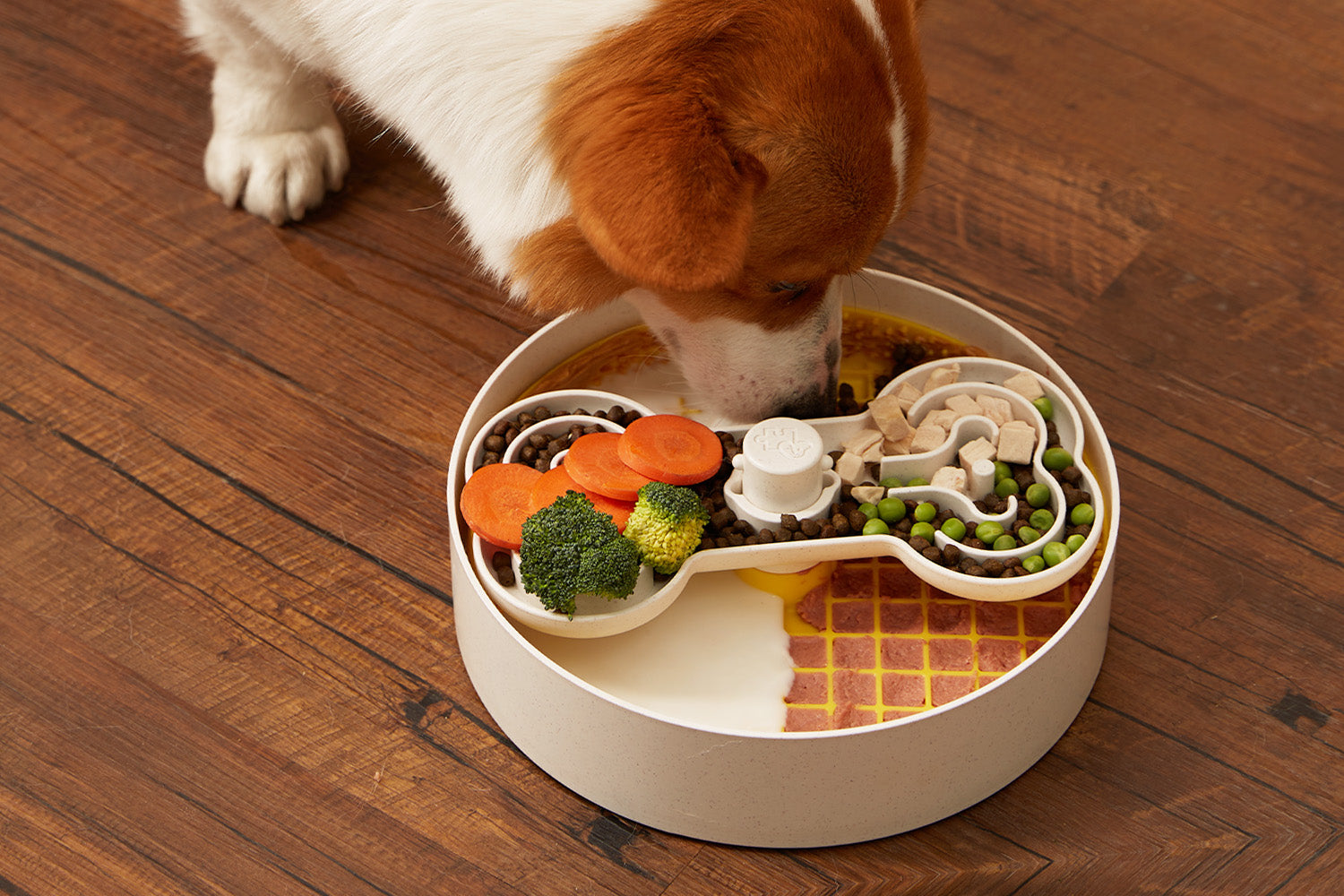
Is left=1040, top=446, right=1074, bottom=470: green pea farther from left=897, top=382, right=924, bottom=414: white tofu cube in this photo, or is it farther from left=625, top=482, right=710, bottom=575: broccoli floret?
left=625, top=482, right=710, bottom=575: broccoli floret

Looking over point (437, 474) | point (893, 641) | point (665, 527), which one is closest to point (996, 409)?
point (893, 641)

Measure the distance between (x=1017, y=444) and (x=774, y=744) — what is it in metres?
0.49

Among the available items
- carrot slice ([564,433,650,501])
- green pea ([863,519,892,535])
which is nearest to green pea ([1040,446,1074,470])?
green pea ([863,519,892,535])

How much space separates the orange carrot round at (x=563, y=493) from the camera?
153cm

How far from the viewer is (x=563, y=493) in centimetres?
155

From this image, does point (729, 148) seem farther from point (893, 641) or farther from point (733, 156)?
point (893, 641)

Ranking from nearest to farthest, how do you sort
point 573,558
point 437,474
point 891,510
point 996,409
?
point 573,558 < point 891,510 < point 996,409 < point 437,474

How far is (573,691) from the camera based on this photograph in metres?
1.38

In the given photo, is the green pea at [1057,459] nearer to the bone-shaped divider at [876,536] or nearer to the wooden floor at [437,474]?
the bone-shaped divider at [876,536]

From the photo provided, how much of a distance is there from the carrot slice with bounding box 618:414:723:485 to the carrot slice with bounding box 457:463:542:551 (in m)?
0.12

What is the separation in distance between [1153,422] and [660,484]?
0.78m

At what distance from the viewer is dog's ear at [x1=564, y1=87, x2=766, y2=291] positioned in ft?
3.98

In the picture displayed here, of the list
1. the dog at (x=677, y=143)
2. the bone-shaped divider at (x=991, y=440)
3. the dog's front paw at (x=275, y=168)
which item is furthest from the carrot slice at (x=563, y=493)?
the dog's front paw at (x=275, y=168)

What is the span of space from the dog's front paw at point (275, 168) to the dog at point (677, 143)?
48cm
